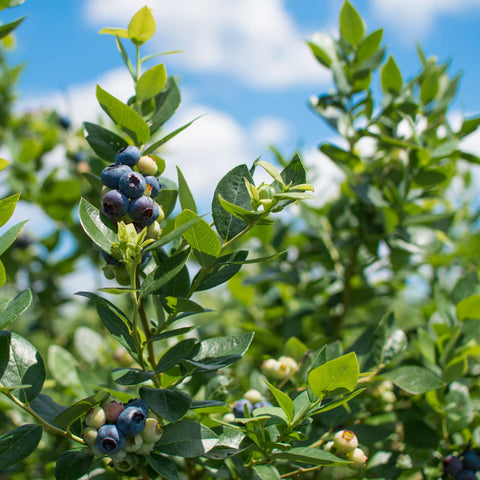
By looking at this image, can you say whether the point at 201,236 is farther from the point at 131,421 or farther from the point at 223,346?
the point at 131,421

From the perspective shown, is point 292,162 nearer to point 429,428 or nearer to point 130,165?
point 130,165

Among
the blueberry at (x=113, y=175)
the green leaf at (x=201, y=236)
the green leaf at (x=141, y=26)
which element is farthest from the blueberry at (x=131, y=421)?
the green leaf at (x=141, y=26)

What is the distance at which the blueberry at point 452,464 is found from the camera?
4.67 feet

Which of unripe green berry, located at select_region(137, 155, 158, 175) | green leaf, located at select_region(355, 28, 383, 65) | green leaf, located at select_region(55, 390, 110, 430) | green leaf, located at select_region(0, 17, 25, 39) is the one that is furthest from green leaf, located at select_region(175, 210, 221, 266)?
green leaf, located at select_region(355, 28, 383, 65)

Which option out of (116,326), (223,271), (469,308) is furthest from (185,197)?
(469,308)

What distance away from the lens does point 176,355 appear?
1.08 metres

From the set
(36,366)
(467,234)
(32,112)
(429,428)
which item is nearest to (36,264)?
(32,112)

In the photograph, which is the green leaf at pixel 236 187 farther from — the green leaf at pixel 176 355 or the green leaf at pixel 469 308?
the green leaf at pixel 469 308

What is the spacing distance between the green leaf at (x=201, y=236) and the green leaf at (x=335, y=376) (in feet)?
1.06

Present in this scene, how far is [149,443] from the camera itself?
105 centimetres

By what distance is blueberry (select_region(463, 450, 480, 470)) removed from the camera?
141 cm

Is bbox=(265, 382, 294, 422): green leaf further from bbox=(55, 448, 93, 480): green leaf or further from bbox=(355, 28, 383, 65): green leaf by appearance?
bbox=(355, 28, 383, 65): green leaf

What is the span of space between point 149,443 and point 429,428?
38.4 inches

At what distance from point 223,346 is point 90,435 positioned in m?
0.33
